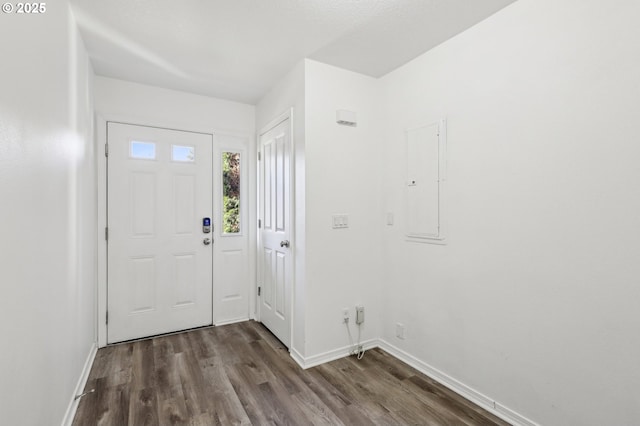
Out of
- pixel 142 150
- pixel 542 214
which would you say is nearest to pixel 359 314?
pixel 542 214

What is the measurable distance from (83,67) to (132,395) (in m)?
2.41

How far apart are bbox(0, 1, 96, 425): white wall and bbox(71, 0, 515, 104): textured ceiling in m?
0.32

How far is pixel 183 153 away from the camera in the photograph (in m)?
3.25

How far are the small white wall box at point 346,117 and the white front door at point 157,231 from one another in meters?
1.55

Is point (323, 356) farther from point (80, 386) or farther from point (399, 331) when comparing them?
point (80, 386)

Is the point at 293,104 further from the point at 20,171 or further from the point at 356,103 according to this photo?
the point at 20,171

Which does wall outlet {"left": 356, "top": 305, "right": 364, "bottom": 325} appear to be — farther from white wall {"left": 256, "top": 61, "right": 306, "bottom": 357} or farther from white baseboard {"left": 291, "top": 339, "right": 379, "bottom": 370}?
white wall {"left": 256, "top": 61, "right": 306, "bottom": 357}

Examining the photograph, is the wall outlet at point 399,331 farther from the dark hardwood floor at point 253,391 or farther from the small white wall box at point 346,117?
the small white wall box at point 346,117

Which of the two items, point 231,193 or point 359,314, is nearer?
point 359,314

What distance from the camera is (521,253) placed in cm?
183

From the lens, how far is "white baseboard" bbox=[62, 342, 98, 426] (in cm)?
181

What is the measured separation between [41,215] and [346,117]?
214 cm

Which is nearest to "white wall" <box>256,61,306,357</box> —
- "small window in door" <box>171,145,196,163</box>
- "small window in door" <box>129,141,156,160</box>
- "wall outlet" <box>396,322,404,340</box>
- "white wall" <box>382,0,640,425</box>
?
"wall outlet" <box>396,322,404,340</box>

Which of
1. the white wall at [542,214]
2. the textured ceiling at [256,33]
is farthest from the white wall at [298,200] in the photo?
the white wall at [542,214]
